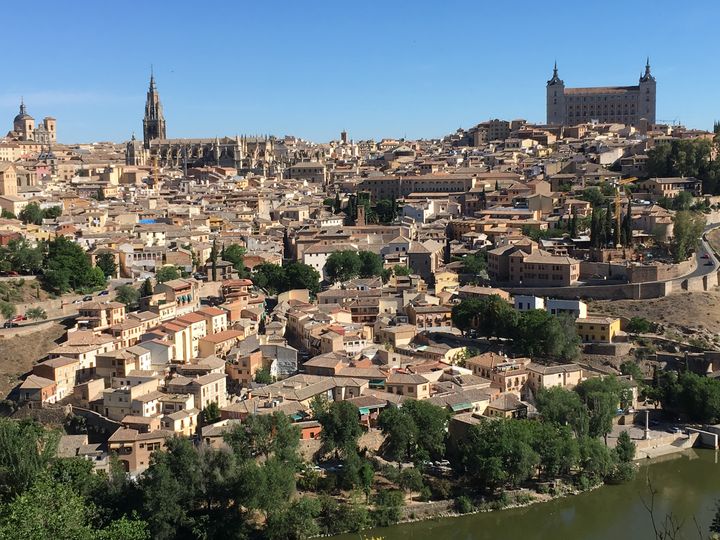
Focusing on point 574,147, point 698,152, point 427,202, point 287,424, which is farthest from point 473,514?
point 574,147

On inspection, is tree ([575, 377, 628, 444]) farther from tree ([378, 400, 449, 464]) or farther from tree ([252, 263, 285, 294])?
tree ([252, 263, 285, 294])

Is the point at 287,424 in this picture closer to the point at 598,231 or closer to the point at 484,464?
the point at 484,464

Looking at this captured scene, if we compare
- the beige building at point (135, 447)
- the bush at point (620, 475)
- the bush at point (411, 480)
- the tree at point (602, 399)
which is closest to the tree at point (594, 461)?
the bush at point (620, 475)

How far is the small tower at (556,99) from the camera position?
4022 centimetres

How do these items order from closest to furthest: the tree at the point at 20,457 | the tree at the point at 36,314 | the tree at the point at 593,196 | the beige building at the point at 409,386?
1. the tree at the point at 20,457
2. the beige building at the point at 409,386
3. the tree at the point at 36,314
4. the tree at the point at 593,196

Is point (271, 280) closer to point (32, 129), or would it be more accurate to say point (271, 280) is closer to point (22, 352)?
point (22, 352)

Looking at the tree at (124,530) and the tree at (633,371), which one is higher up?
the tree at (633,371)

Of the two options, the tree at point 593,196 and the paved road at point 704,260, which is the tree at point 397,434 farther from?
the tree at point 593,196

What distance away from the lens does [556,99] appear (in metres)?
40.4

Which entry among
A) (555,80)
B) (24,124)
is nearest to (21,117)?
(24,124)

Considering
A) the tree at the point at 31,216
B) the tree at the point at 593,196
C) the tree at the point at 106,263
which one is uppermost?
the tree at the point at 593,196

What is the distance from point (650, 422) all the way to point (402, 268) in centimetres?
628

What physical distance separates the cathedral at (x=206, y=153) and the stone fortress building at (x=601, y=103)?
12038 mm

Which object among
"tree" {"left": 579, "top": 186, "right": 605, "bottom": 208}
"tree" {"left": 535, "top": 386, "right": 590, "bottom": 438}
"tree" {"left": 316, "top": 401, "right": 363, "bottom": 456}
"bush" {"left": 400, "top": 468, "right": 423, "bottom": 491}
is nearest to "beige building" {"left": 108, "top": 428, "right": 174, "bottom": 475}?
"tree" {"left": 316, "top": 401, "right": 363, "bottom": 456}
